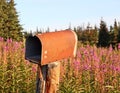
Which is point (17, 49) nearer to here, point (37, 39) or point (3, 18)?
point (37, 39)

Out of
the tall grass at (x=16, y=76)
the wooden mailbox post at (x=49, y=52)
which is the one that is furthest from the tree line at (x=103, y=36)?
the wooden mailbox post at (x=49, y=52)

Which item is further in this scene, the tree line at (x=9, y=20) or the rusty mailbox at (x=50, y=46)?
the tree line at (x=9, y=20)

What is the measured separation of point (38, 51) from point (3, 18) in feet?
123

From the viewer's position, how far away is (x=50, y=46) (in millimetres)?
3506

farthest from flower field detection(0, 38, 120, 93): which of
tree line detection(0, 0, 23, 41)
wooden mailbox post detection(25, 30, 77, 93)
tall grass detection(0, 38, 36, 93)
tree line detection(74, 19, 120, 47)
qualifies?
tree line detection(74, 19, 120, 47)

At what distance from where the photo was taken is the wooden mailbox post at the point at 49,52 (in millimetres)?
3512

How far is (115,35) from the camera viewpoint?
54.6m

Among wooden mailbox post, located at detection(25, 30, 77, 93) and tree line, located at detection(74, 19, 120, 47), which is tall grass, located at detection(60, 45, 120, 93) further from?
tree line, located at detection(74, 19, 120, 47)

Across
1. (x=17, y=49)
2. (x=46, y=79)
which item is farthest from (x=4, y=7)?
(x=46, y=79)

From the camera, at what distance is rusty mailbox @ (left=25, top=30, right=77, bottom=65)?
350 cm

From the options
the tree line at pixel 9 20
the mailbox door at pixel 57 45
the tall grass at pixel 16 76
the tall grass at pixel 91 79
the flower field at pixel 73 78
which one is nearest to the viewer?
the mailbox door at pixel 57 45

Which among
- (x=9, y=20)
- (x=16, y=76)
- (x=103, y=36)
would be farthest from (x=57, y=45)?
(x=103, y=36)

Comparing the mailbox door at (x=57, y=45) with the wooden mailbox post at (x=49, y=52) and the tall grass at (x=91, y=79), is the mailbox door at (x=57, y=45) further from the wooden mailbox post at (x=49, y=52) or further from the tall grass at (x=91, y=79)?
the tall grass at (x=91, y=79)

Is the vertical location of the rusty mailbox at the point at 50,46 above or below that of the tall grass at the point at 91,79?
above
